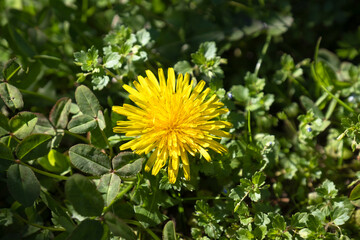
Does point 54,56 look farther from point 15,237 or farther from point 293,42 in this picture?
point 293,42

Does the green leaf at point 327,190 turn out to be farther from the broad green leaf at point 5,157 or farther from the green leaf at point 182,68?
the broad green leaf at point 5,157

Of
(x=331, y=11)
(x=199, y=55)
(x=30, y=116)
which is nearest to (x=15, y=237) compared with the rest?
(x=30, y=116)

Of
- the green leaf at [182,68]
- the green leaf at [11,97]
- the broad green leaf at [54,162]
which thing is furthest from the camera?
the green leaf at [182,68]

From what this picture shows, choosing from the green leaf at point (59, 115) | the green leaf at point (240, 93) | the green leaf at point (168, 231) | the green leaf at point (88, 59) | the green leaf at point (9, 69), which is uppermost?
the green leaf at point (240, 93)

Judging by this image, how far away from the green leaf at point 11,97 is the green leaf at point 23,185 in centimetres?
35

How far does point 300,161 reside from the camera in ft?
7.50

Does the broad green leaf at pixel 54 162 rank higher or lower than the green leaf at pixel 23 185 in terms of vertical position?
higher

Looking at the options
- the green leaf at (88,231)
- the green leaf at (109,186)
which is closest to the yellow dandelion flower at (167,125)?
the green leaf at (109,186)

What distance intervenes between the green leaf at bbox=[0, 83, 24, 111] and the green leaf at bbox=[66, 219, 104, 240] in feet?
2.53

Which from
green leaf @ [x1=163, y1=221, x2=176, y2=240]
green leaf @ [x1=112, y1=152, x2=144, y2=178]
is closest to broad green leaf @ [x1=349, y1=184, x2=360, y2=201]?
green leaf @ [x1=163, y1=221, x2=176, y2=240]

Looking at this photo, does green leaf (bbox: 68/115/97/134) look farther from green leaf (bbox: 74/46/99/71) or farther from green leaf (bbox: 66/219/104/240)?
green leaf (bbox: 66/219/104/240)

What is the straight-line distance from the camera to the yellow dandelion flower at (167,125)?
1.82 meters

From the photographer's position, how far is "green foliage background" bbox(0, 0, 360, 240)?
189cm

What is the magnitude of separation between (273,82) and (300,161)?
2.01 ft
